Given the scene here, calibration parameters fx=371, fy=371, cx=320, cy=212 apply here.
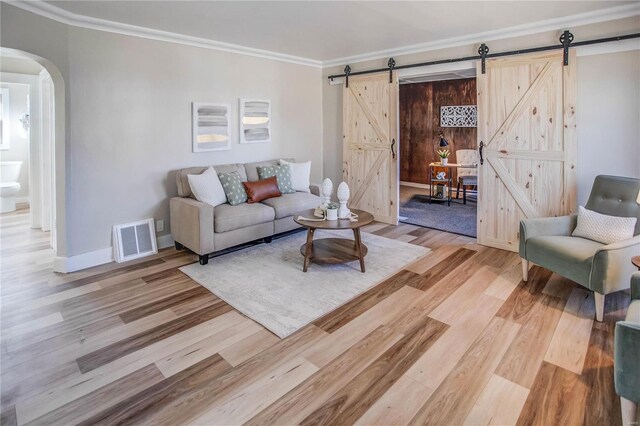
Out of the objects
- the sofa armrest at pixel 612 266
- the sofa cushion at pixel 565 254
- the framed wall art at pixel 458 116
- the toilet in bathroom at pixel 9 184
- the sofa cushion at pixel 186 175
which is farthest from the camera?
the framed wall art at pixel 458 116

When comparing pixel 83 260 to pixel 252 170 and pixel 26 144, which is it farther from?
pixel 26 144

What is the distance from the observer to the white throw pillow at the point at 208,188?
165 inches

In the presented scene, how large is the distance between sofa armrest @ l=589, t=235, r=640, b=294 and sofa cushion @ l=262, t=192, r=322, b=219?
3.09 meters

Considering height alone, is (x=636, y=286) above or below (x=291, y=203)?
below

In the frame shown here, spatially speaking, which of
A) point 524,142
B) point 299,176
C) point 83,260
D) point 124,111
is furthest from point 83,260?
point 524,142

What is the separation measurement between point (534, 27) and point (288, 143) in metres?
3.51

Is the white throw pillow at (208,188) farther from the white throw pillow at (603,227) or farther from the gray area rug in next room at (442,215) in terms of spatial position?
the white throw pillow at (603,227)

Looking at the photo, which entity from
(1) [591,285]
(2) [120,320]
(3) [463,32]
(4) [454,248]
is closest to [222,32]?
(3) [463,32]

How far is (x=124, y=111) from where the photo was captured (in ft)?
13.3

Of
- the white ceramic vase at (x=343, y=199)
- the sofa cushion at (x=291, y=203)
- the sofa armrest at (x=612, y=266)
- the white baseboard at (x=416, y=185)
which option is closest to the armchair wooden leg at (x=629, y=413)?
the sofa armrest at (x=612, y=266)

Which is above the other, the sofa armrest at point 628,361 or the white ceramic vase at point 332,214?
the white ceramic vase at point 332,214

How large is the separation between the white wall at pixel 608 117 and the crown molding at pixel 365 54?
163 mm

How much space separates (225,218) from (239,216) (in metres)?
0.18

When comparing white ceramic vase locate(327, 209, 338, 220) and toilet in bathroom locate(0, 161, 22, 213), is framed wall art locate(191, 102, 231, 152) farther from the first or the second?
toilet in bathroom locate(0, 161, 22, 213)
